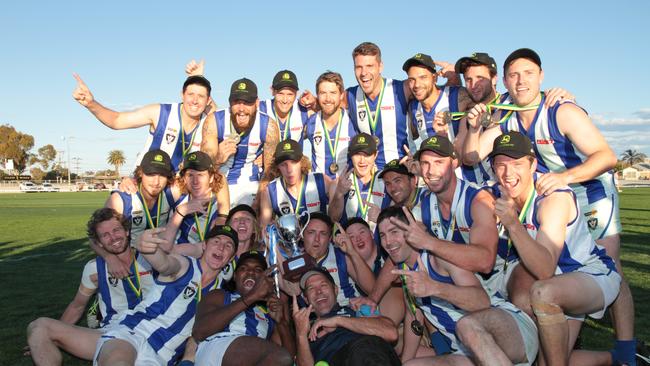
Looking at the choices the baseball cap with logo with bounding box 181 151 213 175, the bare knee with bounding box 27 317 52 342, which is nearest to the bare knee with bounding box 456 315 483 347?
the bare knee with bounding box 27 317 52 342

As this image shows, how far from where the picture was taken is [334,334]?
4523mm

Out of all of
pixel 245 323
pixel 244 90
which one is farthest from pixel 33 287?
pixel 245 323

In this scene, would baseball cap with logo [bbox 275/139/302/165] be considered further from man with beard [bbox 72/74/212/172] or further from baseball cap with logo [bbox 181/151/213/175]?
man with beard [bbox 72/74/212/172]

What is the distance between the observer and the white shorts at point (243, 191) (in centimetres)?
769

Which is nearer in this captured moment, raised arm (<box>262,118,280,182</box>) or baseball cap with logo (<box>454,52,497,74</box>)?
baseball cap with logo (<box>454,52,497,74</box>)

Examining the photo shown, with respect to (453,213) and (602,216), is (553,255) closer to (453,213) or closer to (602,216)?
(453,213)

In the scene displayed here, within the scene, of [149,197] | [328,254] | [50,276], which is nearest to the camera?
[328,254]

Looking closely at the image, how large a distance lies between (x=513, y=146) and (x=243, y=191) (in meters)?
4.32

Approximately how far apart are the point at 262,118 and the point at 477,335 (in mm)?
4641

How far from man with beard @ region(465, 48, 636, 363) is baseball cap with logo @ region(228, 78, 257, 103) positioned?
2889 mm

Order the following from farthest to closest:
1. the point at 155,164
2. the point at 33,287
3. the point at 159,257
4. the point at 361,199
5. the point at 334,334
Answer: the point at 33,287 → the point at 361,199 → the point at 155,164 → the point at 159,257 → the point at 334,334

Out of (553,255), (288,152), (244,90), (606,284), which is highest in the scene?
(244,90)

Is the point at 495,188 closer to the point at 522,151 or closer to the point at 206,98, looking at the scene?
the point at 522,151

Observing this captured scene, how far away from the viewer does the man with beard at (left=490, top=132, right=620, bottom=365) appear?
12.6ft
